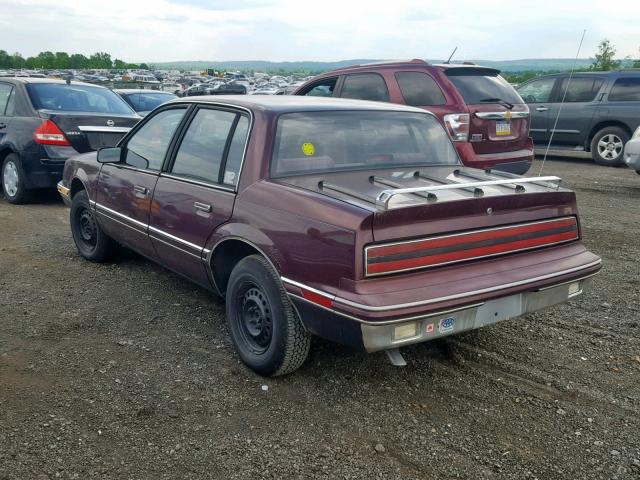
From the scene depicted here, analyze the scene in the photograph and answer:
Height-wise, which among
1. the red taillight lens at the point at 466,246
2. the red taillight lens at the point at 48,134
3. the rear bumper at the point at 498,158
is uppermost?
the red taillight lens at the point at 48,134

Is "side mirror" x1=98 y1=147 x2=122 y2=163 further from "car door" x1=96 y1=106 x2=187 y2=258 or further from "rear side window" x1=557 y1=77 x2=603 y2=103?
"rear side window" x1=557 y1=77 x2=603 y2=103

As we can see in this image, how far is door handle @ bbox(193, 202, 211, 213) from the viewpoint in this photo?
13.0ft

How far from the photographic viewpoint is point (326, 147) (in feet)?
13.0

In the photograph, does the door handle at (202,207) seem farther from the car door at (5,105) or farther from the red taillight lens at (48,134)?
the car door at (5,105)

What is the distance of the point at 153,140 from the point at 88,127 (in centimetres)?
358

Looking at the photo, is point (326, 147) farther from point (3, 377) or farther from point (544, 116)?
point (544, 116)

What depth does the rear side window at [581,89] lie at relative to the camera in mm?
12454

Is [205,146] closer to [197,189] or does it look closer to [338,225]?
[197,189]

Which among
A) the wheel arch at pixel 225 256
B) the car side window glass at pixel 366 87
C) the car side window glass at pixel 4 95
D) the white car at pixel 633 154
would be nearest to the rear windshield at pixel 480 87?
the car side window glass at pixel 366 87

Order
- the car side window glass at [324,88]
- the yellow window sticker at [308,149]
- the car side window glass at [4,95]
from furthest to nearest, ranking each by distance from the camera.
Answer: the car side window glass at [324,88] < the car side window glass at [4,95] < the yellow window sticker at [308,149]

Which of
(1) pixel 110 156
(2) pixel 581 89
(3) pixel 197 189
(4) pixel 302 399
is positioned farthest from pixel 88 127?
(2) pixel 581 89

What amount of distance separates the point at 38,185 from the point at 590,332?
6.60 m

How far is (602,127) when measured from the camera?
1231 cm

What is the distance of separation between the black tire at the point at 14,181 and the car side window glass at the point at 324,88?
3.84 meters
